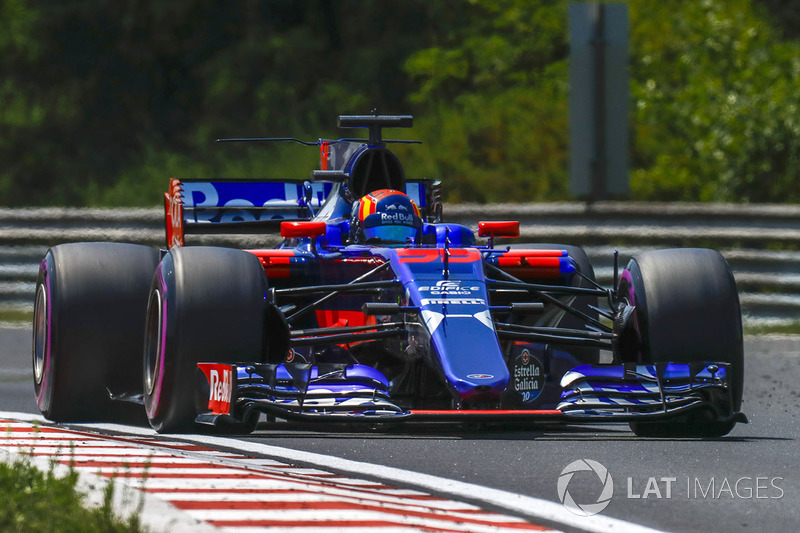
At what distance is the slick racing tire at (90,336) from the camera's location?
29.0 ft

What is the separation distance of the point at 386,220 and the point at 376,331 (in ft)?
3.91

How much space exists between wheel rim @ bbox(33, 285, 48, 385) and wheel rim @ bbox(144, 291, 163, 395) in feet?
3.25

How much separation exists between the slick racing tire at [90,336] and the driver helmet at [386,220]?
122 cm

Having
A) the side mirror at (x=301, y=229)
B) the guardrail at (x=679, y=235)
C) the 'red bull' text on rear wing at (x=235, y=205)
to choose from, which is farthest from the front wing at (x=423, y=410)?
the guardrail at (x=679, y=235)

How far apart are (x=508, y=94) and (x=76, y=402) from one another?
723 inches

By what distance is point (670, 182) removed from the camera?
24.2 meters

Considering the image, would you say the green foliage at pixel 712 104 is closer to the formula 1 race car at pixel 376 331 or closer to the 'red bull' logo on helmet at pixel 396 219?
the formula 1 race car at pixel 376 331

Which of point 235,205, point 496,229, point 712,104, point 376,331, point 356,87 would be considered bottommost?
point 376,331

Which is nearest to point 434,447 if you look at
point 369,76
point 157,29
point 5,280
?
point 5,280

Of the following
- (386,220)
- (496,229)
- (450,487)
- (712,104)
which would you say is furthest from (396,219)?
(712,104)

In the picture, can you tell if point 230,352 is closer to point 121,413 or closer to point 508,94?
point 121,413

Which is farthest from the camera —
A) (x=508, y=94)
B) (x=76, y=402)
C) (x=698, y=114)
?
(x=508, y=94)

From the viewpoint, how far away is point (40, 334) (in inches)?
372

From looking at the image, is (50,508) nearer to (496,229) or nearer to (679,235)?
(496,229)
